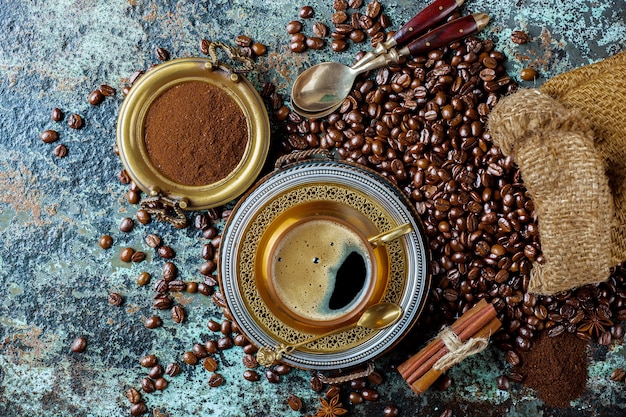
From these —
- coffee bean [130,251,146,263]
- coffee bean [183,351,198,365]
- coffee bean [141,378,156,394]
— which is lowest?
coffee bean [141,378,156,394]

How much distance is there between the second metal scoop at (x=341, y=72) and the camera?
1.83 m

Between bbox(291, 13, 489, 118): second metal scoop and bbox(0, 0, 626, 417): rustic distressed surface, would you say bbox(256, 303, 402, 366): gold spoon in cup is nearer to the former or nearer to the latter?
bbox(0, 0, 626, 417): rustic distressed surface

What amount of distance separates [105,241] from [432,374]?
1.06 m

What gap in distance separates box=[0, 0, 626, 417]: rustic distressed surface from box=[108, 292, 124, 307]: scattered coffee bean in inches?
0.8

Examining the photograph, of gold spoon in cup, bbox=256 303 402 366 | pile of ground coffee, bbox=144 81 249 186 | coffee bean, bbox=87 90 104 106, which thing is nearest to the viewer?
gold spoon in cup, bbox=256 303 402 366

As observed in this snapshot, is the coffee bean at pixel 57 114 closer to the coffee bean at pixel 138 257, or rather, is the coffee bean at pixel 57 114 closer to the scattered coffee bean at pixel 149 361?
the coffee bean at pixel 138 257

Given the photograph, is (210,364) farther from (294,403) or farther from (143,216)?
(143,216)

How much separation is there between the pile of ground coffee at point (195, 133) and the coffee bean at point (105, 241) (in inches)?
11.7

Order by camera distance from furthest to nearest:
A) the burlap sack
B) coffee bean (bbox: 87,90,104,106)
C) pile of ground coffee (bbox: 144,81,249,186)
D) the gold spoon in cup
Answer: coffee bean (bbox: 87,90,104,106)
pile of ground coffee (bbox: 144,81,249,186)
the gold spoon in cup
the burlap sack

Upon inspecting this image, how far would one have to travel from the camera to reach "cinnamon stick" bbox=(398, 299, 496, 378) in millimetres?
1757

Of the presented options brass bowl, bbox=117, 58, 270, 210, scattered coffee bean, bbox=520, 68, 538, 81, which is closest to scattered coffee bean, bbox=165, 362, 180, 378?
brass bowl, bbox=117, 58, 270, 210

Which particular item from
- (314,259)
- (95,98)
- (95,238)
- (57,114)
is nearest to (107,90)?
(95,98)

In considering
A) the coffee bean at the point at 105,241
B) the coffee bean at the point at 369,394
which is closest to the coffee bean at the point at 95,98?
the coffee bean at the point at 105,241

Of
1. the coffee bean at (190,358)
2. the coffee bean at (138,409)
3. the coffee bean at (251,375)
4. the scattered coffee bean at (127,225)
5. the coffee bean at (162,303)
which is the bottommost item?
the coffee bean at (138,409)
